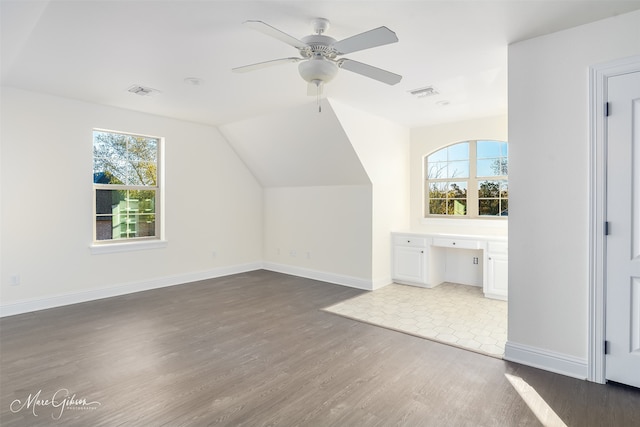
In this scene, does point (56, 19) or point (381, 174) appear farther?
point (381, 174)

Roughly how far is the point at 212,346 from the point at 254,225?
3.63 meters

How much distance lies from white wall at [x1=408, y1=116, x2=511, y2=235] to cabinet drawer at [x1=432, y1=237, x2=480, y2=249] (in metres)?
0.57

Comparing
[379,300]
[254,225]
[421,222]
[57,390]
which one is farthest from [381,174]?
[57,390]

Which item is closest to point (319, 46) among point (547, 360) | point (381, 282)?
point (547, 360)

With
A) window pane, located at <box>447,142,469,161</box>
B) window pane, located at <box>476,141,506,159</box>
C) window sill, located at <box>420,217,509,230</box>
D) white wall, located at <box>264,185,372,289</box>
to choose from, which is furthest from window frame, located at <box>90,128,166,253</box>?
window pane, located at <box>476,141,506,159</box>

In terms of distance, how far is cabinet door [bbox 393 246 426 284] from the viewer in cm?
509

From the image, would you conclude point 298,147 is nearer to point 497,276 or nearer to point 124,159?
point 124,159

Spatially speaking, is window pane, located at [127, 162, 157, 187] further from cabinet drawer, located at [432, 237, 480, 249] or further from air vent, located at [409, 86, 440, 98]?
cabinet drawer, located at [432, 237, 480, 249]

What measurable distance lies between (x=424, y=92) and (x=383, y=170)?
1581 millimetres

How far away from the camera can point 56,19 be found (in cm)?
242

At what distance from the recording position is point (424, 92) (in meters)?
3.91

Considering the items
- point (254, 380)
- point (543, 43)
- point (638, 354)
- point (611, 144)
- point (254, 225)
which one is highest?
point (543, 43)

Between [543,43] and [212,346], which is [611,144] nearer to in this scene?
[543,43]

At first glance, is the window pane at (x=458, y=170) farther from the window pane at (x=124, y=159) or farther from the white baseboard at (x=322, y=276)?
the window pane at (x=124, y=159)
